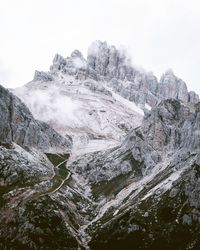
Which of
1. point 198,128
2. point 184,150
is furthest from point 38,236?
point 198,128

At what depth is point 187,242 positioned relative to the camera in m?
112

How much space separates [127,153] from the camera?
19925 cm

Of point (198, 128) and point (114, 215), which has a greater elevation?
point (198, 128)

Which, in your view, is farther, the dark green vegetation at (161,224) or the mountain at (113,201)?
the mountain at (113,201)

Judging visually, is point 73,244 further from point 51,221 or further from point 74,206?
point 74,206

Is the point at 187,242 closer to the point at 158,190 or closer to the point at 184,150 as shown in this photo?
the point at 158,190

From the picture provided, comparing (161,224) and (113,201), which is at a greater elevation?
(113,201)

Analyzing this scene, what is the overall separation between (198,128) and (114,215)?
49.0 meters

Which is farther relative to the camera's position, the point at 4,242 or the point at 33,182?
the point at 33,182

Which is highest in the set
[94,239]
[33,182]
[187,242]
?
[33,182]

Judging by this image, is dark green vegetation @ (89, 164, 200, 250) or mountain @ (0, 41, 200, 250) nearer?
dark green vegetation @ (89, 164, 200, 250)

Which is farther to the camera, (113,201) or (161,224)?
(113,201)

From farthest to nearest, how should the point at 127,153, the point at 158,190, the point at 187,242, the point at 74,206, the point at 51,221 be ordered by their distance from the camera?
1. the point at 127,153
2. the point at 74,206
3. the point at 158,190
4. the point at 51,221
5. the point at 187,242

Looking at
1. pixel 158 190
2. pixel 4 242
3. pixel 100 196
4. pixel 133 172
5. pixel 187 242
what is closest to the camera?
pixel 187 242
